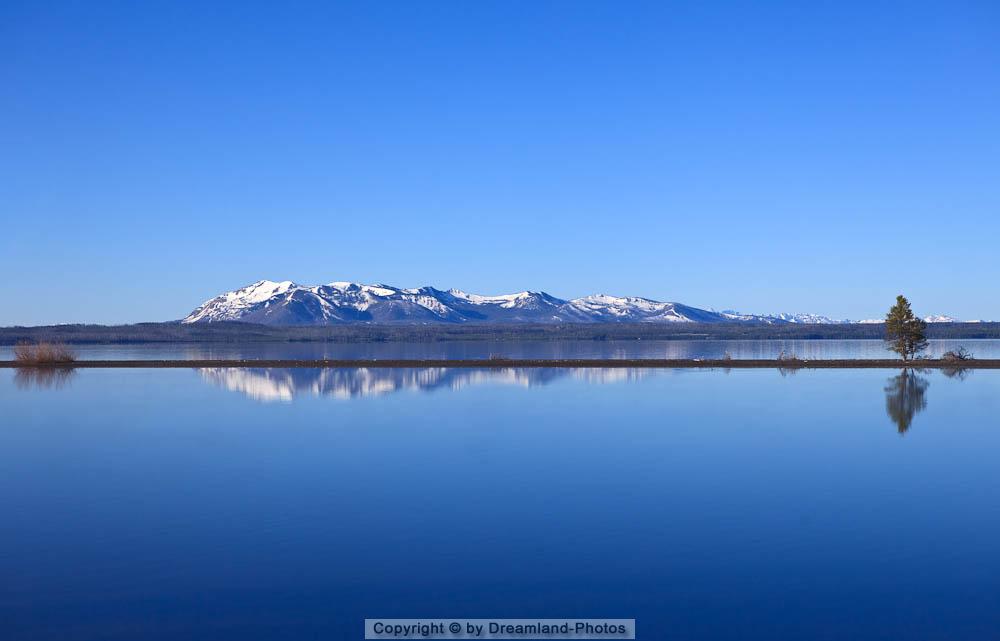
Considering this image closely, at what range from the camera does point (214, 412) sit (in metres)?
34.7

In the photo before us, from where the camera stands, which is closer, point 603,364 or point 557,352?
point 603,364

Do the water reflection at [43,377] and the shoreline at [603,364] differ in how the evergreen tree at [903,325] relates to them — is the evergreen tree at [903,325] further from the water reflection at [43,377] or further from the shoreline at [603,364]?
the water reflection at [43,377]

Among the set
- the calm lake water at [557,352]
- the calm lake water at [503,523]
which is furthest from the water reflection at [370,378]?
the calm lake water at [557,352]

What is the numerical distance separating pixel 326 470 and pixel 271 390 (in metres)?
25.6

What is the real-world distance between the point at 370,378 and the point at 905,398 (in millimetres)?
29133

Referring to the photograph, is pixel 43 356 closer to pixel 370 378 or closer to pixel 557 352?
pixel 370 378

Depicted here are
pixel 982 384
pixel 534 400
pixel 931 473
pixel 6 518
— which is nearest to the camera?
pixel 6 518

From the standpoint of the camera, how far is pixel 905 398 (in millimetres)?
39438

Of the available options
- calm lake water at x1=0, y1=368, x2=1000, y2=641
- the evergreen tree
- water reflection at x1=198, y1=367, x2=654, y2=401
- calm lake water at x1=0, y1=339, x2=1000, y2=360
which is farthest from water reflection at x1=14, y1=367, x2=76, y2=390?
the evergreen tree

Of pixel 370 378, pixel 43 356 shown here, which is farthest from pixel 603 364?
pixel 43 356

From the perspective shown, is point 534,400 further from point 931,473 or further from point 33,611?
point 33,611

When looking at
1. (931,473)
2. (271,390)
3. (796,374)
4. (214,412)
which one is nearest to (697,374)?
(796,374)

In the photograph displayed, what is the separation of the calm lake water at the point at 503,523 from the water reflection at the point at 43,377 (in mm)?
19808

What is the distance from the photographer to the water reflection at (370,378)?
45250 millimetres
